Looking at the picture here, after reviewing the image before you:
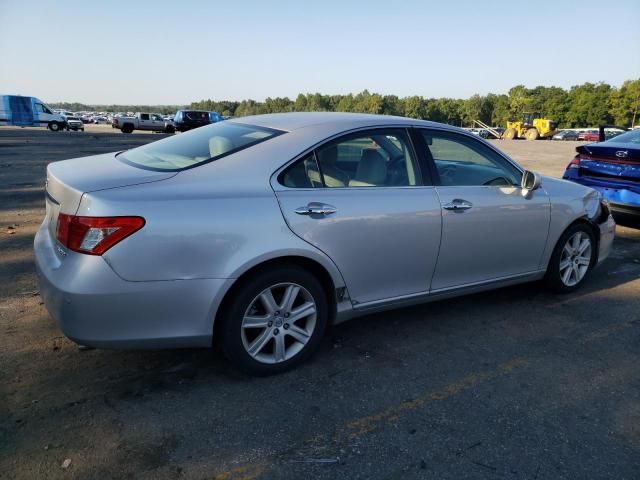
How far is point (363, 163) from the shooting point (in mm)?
3518

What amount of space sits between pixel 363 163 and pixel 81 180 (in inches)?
70.0

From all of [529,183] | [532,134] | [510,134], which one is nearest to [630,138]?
[529,183]

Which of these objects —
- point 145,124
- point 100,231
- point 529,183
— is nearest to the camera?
point 100,231

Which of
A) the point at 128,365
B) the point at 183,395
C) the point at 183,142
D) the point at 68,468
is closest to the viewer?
the point at 68,468

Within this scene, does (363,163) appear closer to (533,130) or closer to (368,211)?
(368,211)

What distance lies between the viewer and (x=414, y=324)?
12.9ft

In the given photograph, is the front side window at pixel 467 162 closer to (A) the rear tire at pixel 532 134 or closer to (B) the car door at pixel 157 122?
(B) the car door at pixel 157 122

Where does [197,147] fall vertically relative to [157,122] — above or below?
above

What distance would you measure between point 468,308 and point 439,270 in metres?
0.84

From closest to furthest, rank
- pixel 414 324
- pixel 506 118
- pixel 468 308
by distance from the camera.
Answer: pixel 414 324 < pixel 468 308 < pixel 506 118

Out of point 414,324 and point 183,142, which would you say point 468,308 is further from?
point 183,142

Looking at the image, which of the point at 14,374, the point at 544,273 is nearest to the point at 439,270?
the point at 544,273

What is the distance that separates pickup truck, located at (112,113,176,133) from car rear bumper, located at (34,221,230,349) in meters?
42.7

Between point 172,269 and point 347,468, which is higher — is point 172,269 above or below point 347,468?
above
